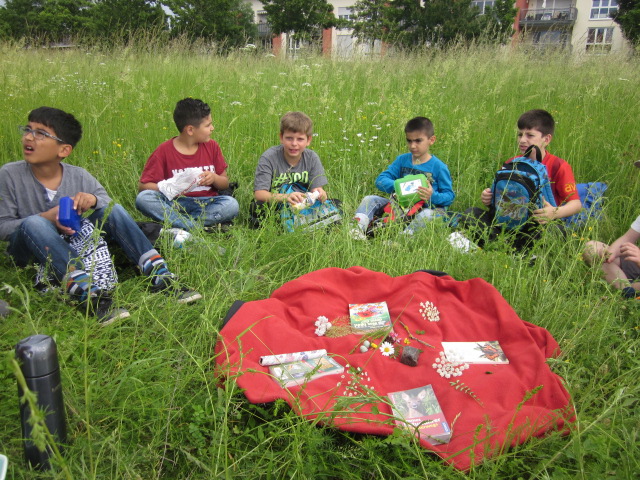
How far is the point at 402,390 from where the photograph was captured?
2092 mm

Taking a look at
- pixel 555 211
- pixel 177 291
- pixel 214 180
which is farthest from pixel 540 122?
pixel 177 291

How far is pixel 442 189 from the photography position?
3.95m

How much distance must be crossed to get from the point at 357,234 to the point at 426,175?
95 centimetres

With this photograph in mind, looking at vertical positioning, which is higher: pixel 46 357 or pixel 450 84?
pixel 450 84

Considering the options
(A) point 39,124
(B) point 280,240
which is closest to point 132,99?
(A) point 39,124

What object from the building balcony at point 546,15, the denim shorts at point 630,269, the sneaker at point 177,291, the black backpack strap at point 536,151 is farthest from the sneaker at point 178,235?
the building balcony at point 546,15

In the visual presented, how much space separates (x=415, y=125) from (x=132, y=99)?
3437 millimetres

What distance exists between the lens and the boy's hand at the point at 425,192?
12.3 feet

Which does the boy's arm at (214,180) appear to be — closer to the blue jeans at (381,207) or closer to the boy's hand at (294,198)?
the boy's hand at (294,198)

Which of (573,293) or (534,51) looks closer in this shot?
(573,293)

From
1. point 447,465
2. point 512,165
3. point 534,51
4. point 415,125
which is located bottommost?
point 447,465

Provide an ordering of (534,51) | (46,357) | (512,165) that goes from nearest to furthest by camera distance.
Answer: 1. (46,357)
2. (512,165)
3. (534,51)

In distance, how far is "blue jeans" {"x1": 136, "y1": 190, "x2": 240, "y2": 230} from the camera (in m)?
3.48

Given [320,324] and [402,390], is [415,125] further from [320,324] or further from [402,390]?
[402,390]
